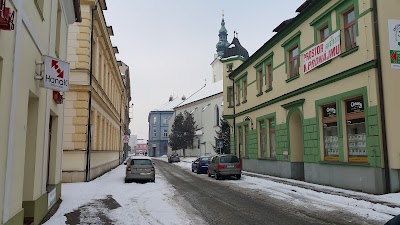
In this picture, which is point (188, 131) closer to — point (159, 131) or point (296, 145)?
point (159, 131)

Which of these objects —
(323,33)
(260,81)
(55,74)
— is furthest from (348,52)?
(55,74)

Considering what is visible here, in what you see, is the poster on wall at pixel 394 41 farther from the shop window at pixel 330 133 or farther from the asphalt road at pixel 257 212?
the asphalt road at pixel 257 212

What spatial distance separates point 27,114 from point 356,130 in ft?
41.5

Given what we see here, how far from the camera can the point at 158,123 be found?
337 feet

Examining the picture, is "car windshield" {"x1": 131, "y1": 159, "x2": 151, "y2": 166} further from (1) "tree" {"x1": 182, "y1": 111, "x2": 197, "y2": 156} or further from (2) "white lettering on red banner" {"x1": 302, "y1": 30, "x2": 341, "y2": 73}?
(1) "tree" {"x1": 182, "y1": 111, "x2": 197, "y2": 156}

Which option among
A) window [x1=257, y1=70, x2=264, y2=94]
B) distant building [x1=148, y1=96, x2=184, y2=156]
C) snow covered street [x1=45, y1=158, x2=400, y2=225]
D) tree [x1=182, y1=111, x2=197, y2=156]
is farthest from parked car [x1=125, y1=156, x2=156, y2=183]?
distant building [x1=148, y1=96, x2=184, y2=156]

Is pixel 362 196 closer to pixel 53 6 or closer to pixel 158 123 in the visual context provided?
pixel 53 6

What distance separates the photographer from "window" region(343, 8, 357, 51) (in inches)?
583

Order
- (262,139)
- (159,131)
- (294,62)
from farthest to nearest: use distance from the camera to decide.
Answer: (159,131)
(262,139)
(294,62)

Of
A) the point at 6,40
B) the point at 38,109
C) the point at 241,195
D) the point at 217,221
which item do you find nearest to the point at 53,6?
the point at 38,109

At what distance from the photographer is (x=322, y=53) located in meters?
16.8

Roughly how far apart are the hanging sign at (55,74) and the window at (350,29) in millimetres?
11820

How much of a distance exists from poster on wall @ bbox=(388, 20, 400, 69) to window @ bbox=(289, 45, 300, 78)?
22.4ft

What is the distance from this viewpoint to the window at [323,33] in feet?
55.7
